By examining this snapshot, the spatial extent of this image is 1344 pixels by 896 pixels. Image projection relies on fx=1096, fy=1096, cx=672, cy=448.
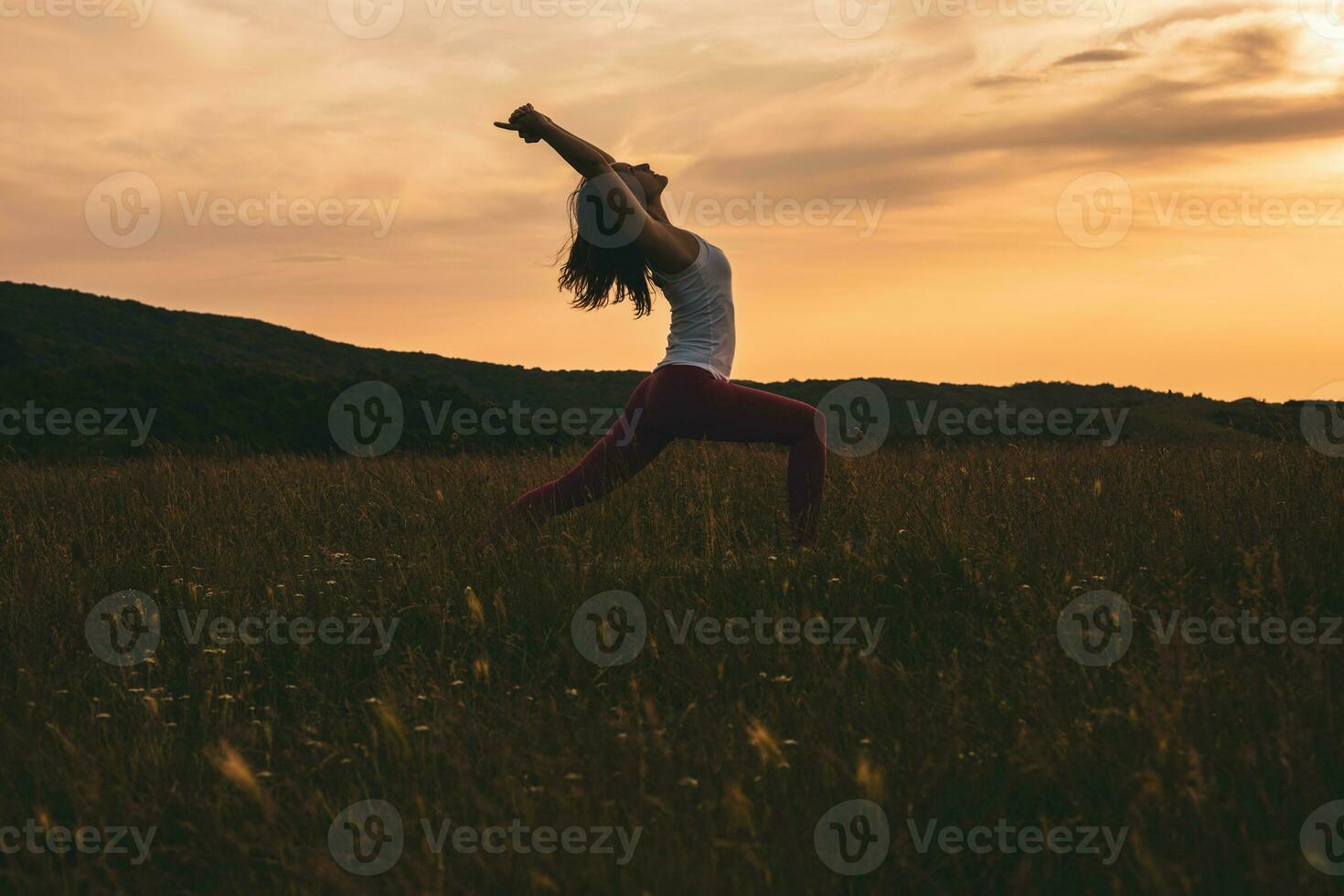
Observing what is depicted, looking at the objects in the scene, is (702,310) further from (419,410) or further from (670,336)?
(419,410)

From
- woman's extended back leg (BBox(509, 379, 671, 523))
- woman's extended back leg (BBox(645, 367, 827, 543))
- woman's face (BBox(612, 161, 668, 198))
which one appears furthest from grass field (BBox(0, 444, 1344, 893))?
woman's face (BBox(612, 161, 668, 198))

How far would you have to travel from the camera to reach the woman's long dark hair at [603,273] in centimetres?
512

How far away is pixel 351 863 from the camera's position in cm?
275

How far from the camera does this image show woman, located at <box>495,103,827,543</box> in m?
4.81

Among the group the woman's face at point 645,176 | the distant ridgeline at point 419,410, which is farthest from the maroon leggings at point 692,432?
the distant ridgeline at point 419,410

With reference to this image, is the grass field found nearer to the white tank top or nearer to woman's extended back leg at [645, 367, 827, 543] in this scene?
woman's extended back leg at [645, 367, 827, 543]

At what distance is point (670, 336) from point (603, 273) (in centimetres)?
44

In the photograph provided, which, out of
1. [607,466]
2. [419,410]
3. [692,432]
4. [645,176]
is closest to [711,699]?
[692,432]

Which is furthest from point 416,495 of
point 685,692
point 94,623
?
point 685,692

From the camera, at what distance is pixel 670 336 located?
5.14 meters

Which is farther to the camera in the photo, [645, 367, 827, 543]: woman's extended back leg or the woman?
[645, 367, 827, 543]: woman's extended back leg

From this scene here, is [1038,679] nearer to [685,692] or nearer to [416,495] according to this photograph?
[685,692]

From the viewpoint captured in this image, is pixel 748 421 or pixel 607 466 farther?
pixel 607 466

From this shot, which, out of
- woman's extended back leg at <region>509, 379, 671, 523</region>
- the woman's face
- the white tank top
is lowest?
woman's extended back leg at <region>509, 379, 671, 523</region>
